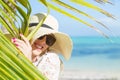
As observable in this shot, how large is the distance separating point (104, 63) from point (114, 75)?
5.71 metres

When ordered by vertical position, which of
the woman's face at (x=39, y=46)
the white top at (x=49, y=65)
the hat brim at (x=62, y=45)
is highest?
the woman's face at (x=39, y=46)

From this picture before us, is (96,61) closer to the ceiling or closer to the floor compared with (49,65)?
closer to the floor

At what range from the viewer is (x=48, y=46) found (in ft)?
6.04

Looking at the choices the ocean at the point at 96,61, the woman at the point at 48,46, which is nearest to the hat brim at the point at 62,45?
the woman at the point at 48,46

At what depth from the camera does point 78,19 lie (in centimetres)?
86

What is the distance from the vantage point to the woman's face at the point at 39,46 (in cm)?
171

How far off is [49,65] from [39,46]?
10 centimetres

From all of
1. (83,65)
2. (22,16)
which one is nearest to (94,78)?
(83,65)

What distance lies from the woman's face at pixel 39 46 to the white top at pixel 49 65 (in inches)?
2.0

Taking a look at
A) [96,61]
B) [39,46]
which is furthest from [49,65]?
[96,61]

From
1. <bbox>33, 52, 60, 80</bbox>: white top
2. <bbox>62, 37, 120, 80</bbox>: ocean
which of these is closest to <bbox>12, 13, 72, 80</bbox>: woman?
<bbox>33, 52, 60, 80</bbox>: white top

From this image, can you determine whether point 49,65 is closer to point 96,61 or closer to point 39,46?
point 39,46

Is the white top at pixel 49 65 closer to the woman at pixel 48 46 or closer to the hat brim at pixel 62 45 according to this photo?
the woman at pixel 48 46

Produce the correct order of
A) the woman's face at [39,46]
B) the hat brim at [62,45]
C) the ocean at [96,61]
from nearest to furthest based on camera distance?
1. the woman's face at [39,46]
2. the hat brim at [62,45]
3. the ocean at [96,61]
